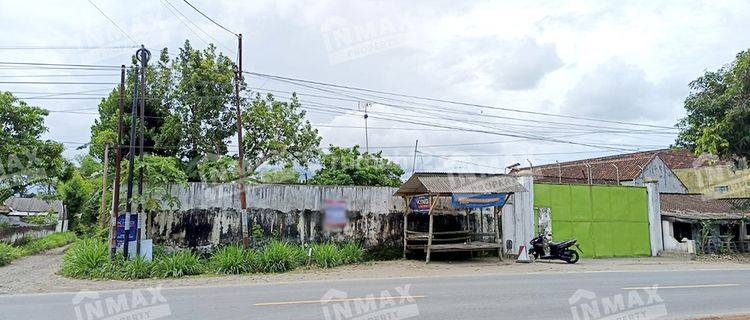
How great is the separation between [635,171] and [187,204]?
31648 millimetres

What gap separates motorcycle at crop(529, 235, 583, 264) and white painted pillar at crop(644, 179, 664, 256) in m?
6.45

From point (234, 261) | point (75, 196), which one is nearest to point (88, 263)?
point (234, 261)

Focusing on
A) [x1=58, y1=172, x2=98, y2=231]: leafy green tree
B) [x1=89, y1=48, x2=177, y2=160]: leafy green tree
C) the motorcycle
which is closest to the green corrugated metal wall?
the motorcycle

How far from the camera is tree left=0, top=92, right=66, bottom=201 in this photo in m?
22.6

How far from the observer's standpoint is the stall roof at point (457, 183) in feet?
54.6

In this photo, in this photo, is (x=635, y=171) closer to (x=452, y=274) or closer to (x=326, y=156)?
(x=326, y=156)

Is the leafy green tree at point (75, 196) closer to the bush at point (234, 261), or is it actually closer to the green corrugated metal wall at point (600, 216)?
the bush at point (234, 261)

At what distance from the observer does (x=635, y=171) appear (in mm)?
36969

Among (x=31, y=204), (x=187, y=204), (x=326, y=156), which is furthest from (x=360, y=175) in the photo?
(x=31, y=204)

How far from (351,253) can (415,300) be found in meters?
7.50

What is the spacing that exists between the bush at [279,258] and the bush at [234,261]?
28 centimetres

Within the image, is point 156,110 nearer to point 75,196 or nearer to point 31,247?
point 31,247

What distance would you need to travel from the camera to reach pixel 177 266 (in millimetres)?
14430

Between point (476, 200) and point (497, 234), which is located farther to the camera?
point (497, 234)
